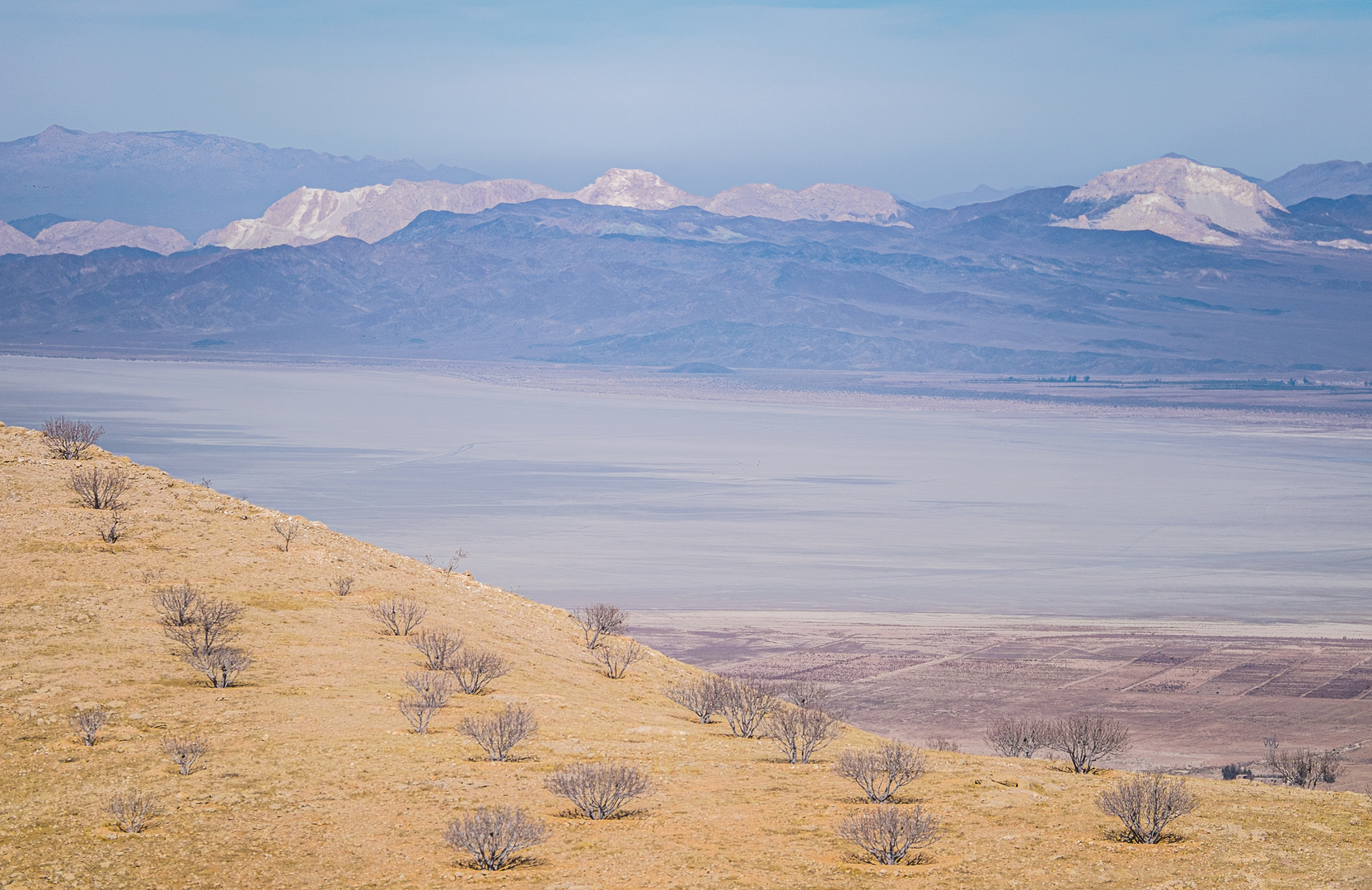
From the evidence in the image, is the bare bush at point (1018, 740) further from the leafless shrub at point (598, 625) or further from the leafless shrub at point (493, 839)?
the leafless shrub at point (493, 839)

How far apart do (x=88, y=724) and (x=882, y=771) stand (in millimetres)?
6935

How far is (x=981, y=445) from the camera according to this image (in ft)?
314

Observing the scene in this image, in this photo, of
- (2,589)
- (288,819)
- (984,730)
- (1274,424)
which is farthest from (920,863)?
(1274,424)

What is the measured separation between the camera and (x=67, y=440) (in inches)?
909

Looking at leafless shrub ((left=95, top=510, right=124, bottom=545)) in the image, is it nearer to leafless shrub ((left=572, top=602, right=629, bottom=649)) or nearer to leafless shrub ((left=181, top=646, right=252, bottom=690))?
leafless shrub ((left=181, top=646, right=252, bottom=690))

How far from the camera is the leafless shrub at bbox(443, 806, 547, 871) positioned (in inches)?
355

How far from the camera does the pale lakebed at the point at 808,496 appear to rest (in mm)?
43781

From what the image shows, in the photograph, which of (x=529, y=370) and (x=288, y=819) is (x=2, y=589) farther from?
(x=529, y=370)

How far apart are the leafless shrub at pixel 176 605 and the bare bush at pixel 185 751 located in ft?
12.0

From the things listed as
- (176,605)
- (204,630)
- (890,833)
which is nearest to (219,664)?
(204,630)

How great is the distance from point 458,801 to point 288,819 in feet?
4.37

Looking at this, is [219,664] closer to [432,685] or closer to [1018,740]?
[432,685]

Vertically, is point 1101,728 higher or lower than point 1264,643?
higher

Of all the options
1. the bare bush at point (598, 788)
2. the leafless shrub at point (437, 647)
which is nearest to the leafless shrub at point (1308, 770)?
the bare bush at point (598, 788)
